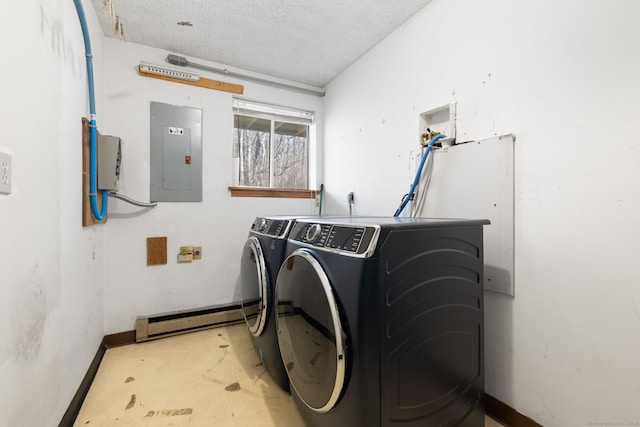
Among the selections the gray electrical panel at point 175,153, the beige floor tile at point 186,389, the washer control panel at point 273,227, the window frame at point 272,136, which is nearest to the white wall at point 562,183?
the beige floor tile at point 186,389

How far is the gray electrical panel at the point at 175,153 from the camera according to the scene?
235 centimetres

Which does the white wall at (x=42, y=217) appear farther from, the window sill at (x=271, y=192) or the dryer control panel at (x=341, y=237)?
the window sill at (x=271, y=192)

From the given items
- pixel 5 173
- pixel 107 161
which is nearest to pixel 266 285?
pixel 5 173

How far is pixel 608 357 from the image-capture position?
1078 mm

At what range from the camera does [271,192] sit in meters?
2.83

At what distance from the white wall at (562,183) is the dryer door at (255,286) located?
3.99 ft

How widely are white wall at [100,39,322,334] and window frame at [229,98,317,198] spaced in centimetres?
7

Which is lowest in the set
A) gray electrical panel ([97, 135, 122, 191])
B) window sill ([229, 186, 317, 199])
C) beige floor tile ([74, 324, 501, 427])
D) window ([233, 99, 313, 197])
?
beige floor tile ([74, 324, 501, 427])

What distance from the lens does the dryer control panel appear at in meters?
0.93

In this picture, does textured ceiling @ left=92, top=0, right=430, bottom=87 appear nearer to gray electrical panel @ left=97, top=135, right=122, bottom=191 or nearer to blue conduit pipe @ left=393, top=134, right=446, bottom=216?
gray electrical panel @ left=97, top=135, right=122, bottom=191

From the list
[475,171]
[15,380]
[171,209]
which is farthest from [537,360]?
[171,209]

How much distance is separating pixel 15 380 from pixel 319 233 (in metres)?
1.10

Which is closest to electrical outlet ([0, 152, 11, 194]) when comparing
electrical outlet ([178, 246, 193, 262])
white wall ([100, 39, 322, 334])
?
white wall ([100, 39, 322, 334])

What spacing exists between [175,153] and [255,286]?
58.3 inches
